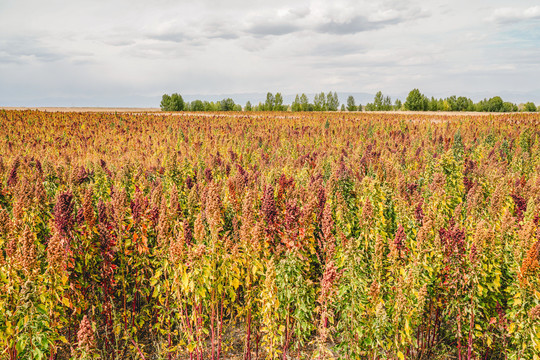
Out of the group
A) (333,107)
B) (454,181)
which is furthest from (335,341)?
(333,107)

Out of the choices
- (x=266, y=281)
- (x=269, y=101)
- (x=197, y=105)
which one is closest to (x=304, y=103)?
(x=269, y=101)

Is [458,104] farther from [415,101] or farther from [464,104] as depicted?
A: [415,101]

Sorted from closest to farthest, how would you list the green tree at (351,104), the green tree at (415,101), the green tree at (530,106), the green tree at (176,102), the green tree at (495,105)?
the green tree at (176,102) → the green tree at (415,101) → the green tree at (530,106) → the green tree at (495,105) → the green tree at (351,104)

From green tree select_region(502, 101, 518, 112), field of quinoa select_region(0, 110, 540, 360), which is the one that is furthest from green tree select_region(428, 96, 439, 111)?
field of quinoa select_region(0, 110, 540, 360)

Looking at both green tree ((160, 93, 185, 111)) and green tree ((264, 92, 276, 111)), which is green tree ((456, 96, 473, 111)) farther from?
green tree ((160, 93, 185, 111))

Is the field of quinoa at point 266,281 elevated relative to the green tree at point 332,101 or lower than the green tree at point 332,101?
lower

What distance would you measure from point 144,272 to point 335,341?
3215 mm

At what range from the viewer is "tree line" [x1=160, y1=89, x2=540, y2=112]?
303 feet

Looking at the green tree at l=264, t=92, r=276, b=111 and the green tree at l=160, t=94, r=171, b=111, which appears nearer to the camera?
the green tree at l=160, t=94, r=171, b=111

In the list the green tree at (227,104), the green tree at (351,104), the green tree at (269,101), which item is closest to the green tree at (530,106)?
the green tree at (351,104)

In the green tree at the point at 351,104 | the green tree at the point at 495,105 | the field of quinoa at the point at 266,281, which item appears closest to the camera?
Answer: the field of quinoa at the point at 266,281

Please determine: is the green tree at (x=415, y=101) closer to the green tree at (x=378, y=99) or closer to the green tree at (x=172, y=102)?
the green tree at (x=378, y=99)

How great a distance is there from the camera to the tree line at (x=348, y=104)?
92.5 metres

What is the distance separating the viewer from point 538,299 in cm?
400
